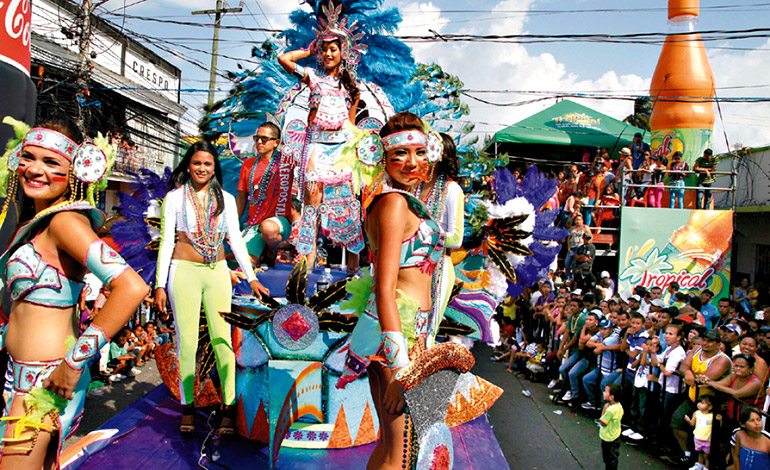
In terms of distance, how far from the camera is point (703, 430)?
16.3ft

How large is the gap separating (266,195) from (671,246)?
9403mm

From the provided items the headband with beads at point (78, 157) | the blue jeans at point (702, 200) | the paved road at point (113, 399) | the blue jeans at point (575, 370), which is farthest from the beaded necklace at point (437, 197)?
the blue jeans at point (702, 200)

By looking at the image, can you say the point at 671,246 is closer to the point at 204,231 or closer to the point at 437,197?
the point at 437,197

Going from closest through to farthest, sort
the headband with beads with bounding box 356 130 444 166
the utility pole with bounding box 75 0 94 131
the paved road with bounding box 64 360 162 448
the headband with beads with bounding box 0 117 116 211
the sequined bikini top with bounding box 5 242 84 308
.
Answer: the sequined bikini top with bounding box 5 242 84 308
the headband with beads with bounding box 0 117 116 211
the headband with beads with bounding box 356 130 444 166
the paved road with bounding box 64 360 162 448
the utility pole with bounding box 75 0 94 131

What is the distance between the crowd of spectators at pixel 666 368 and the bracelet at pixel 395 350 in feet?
10.8

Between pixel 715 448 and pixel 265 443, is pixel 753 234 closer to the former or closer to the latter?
pixel 715 448

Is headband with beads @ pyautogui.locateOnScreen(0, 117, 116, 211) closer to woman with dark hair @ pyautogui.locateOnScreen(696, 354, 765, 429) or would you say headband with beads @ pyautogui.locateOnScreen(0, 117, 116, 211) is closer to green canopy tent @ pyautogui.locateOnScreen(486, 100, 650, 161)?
woman with dark hair @ pyautogui.locateOnScreen(696, 354, 765, 429)

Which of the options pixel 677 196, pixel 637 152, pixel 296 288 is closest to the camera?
pixel 296 288

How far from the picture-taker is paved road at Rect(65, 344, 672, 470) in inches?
203

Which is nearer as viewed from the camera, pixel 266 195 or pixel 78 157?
pixel 78 157

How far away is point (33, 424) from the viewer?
2.27 m

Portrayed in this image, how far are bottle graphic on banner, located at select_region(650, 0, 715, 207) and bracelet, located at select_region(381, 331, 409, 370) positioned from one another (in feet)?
49.7

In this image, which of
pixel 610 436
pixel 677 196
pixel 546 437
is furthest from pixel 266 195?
pixel 677 196

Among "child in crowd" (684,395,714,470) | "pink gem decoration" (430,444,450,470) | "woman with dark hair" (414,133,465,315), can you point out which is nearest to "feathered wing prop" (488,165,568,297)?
"woman with dark hair" (414,133,465,315)
